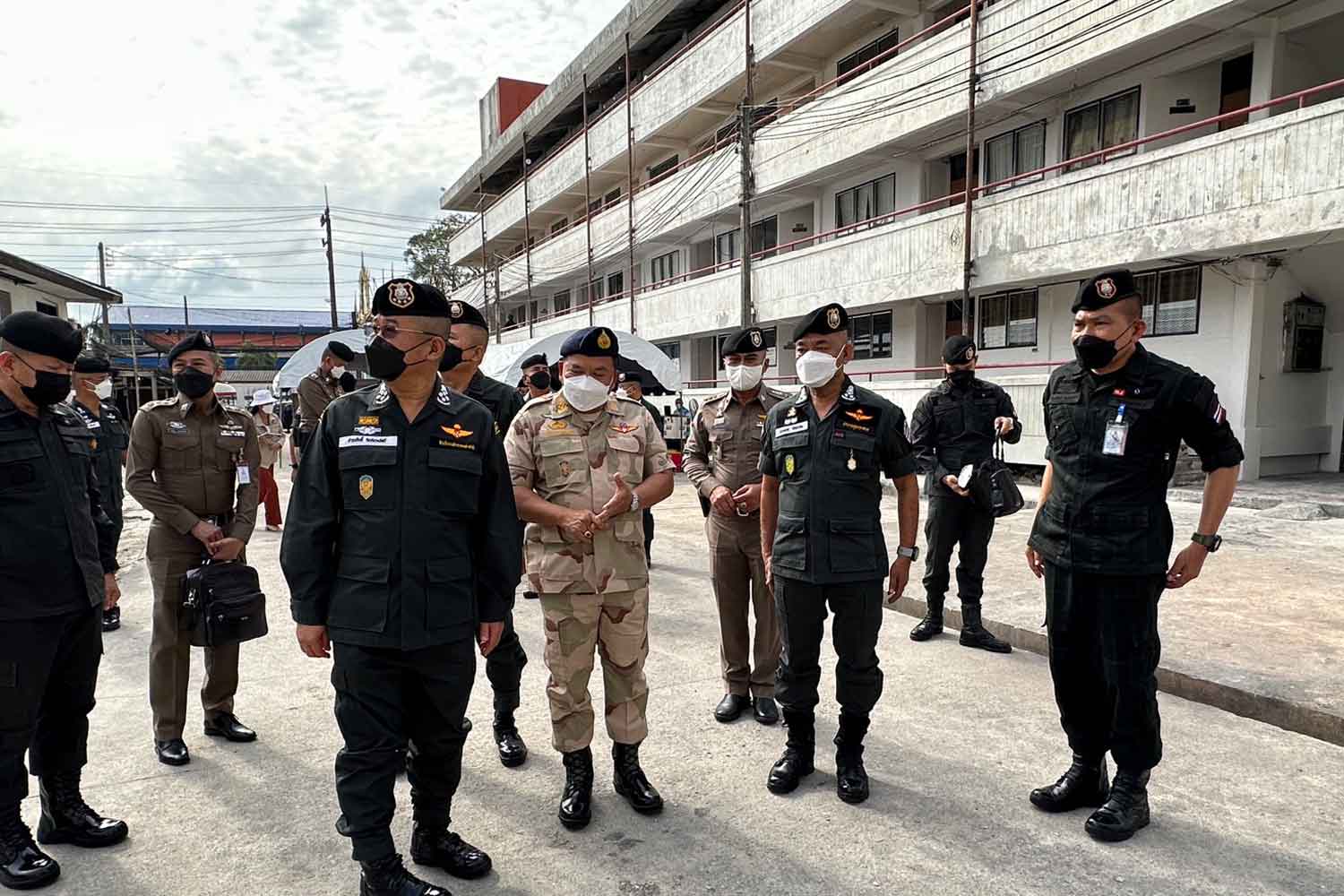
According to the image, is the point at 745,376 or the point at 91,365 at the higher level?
the point at 91,365

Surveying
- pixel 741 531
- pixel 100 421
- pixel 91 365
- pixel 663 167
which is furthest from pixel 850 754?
pixel 663 167

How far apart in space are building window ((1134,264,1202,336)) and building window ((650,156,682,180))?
16197mm

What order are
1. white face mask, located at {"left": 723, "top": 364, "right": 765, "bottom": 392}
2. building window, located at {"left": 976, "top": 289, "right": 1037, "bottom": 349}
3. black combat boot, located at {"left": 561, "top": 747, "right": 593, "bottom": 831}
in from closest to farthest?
1. black combat boot, located at {"left": 561, "top": 747, "right": 593, "bottom": 831}
2. white face mask, located at {"left": 723, "top": 364, "right": 765, "bottom": 392}
3. building window, located at {"left": 976, "top": 289, "right": 1037, "bottom": 349}

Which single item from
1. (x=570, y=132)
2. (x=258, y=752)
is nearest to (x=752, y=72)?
(x=570, y=132)

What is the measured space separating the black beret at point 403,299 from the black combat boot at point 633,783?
6.31 ft

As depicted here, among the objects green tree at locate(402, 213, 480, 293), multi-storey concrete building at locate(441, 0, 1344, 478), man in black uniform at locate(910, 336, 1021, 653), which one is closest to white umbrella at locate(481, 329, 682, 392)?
multi-storey concrete building at locate(441, 0, 1344, 478)

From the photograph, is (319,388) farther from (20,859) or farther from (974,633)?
(974,633)

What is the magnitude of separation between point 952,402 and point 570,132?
97.6 ft

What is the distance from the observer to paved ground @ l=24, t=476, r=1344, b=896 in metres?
2.69

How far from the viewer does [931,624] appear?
5.53 metres

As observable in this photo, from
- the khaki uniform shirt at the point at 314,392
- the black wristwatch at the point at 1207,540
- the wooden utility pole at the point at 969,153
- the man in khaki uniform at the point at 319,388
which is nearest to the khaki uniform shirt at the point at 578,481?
the black wristwatch at the point at 1207,540

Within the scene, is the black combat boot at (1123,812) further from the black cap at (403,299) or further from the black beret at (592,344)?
the black cap at (403,299)

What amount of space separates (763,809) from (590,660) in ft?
3.00

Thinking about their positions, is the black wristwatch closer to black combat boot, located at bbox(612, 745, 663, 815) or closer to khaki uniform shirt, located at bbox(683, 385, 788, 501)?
khaki uniform shirt, located at bbox(683, 385, 788, 501)
